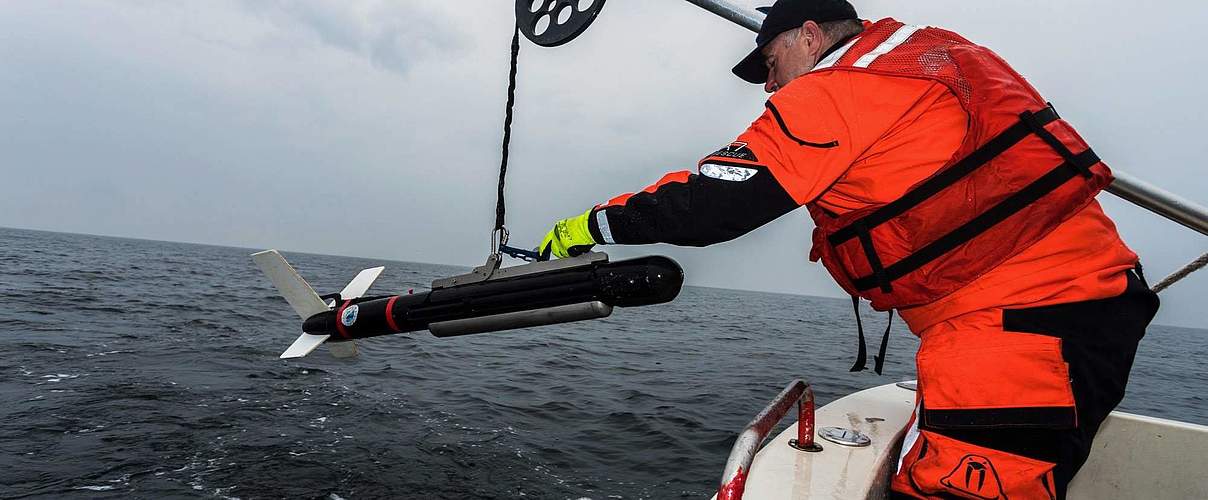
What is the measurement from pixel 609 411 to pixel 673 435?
138cm

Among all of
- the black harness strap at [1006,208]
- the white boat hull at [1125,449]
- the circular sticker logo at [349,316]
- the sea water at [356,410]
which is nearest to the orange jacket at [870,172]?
the black harness strap at [1006,208]

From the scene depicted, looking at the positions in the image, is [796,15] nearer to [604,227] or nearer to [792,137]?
[792,137]

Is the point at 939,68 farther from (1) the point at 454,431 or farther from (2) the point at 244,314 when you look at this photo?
(2) the point at 244,314

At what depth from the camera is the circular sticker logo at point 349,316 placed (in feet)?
18.3

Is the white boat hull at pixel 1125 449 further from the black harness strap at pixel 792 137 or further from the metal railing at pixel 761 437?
the black harness strap at pixel 792 137

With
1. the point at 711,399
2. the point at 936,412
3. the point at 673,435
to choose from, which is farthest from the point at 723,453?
the point at 936,412

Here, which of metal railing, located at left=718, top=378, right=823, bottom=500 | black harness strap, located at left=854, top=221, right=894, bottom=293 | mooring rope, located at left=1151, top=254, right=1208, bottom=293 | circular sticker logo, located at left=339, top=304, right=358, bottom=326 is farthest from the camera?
circular sticker logo, located at left=339, top=304, right=358, bottom=326

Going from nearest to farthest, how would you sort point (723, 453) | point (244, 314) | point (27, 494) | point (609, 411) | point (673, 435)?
1. point (27, 494)
2. point (723, 453)
3. point (673, 435)
4. point (609, 411)
5. point (244, 314)

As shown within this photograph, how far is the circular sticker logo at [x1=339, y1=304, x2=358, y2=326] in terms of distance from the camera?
5.59 metres

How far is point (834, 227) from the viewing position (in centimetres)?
228

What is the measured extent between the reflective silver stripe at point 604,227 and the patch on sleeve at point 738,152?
655 millimetres

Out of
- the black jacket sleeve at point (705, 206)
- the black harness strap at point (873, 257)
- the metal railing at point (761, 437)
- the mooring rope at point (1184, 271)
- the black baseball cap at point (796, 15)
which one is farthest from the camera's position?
the mooring rope at point (1184, 271)

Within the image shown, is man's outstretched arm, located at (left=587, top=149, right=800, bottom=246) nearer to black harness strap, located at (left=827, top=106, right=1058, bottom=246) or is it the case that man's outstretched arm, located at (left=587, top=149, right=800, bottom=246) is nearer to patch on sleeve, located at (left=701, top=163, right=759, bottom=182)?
patch on sleeve, located at (left=701, top=163, right=759, bottom=182)

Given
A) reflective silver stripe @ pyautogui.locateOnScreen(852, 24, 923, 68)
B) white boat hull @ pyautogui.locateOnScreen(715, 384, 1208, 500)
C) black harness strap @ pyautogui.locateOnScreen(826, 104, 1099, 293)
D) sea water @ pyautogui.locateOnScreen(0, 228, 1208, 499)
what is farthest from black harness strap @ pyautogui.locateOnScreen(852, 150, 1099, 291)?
sea water @ pyautogui.locateOnScreen(0, 228, 1208, 499)
